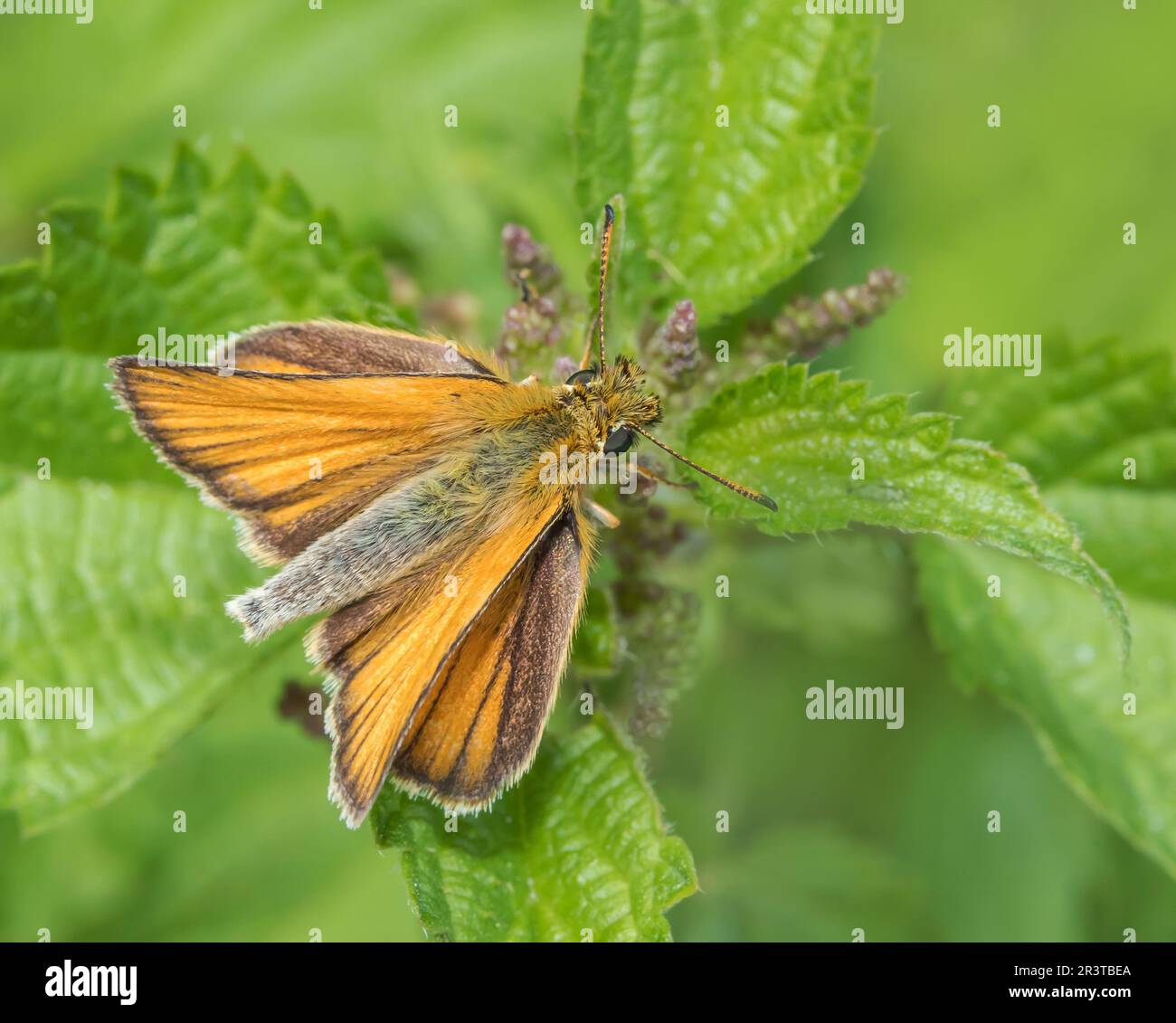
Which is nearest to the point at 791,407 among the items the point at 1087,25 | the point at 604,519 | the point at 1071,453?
the point at 604,519

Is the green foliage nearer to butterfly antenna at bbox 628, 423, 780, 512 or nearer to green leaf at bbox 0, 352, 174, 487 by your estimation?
green leaf at bbox 0, 352, 174, 487

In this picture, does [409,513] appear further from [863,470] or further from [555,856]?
[863,470]

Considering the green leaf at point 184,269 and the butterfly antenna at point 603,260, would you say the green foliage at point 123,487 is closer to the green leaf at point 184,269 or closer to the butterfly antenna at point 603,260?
the green leaf at point 184,269

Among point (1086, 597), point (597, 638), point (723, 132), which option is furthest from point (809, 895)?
point (723, 132)

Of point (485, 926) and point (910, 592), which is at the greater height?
point (910, 592)

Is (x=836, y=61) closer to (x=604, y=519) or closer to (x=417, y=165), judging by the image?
(x=604, y=519)

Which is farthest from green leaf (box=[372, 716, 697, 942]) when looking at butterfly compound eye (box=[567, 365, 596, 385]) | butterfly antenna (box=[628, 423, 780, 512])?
butterfly compound eye (box=[567, 365, 596, 385])
